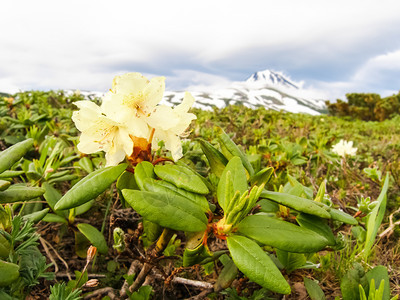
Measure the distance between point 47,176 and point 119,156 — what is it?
776 millimetres

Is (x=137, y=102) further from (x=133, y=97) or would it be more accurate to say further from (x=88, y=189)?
(x=88, y=189)

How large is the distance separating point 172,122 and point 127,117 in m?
0.15

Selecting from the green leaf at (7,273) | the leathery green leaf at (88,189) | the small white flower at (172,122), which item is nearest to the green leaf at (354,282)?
the small white flower at (172,122)

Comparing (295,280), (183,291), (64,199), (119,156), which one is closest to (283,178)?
(295,280)

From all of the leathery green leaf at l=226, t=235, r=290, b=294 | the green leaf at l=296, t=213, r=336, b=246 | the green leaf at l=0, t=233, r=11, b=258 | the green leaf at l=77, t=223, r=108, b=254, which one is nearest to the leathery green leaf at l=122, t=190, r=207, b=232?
the leathery green leaf at l=226, t=235, r=290, b=294

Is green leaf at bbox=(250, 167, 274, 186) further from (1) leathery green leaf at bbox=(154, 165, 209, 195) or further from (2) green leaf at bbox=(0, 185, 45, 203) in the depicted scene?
(2) green leaf at bbox=(0, 185, 45, 203)

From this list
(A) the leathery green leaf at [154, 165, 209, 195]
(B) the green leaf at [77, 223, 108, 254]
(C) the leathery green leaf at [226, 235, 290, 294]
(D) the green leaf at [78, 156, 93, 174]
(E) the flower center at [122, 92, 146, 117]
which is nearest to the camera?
(C) the leathery green leaf at [226, 235, 290, 294]

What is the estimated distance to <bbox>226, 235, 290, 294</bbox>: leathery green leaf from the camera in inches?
30.3

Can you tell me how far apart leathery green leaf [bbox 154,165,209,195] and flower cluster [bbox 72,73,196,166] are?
131 mm

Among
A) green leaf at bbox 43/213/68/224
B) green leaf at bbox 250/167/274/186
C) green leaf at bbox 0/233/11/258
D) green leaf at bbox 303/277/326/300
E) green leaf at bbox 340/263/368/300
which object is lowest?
green leaf at bbox 303/277/326/300

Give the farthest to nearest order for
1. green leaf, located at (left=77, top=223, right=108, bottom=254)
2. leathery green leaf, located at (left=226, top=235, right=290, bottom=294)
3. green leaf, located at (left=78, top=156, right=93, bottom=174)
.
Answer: green leaf, located at (left=78, top=156, right=93, bottom=174), green leaf, located at (left=77, top=223, right=108, bottom=254), leathery green leaf, located at (left=226, top=235, right=290, bottom=294)

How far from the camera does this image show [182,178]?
879 millimetres

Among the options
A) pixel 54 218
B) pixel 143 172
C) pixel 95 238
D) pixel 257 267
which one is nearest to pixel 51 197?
pixel 54 218

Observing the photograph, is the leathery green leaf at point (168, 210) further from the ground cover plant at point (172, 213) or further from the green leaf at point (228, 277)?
the green leaf at point (228, 277)
